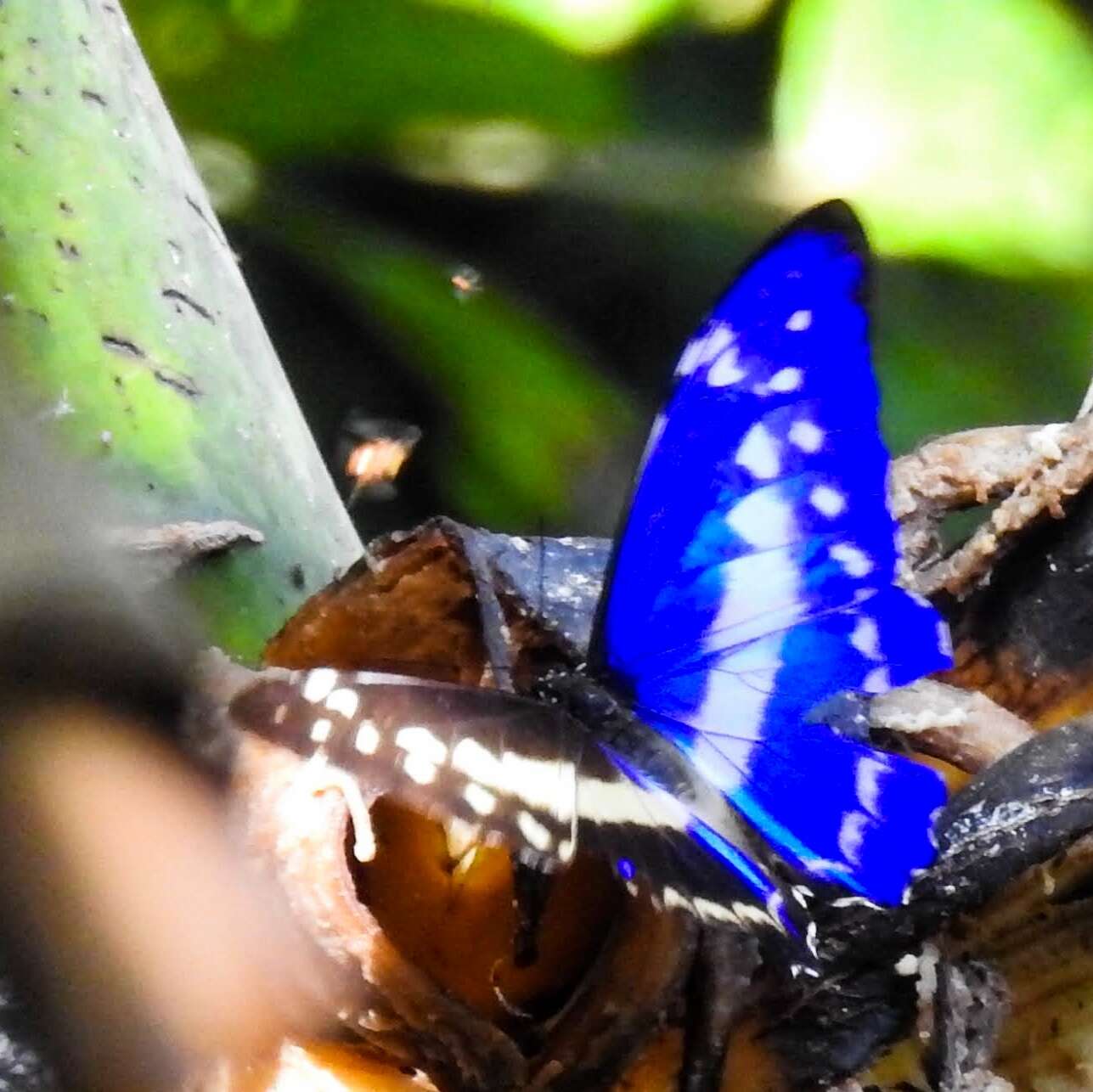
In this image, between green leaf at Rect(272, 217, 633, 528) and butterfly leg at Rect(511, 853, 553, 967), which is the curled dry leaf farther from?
green leaf at Rect(272, 217, 633, 528)

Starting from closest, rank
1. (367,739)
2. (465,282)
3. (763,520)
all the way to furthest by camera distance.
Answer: (367,739) → (763,520) → (465,282)

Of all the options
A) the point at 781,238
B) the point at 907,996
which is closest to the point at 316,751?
the point at 907,996

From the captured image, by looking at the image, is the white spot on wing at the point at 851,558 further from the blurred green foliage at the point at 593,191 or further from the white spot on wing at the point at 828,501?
the blurred green foliage at the point at 593,191

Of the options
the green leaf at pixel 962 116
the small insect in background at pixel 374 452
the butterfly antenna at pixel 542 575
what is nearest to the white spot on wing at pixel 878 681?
the butterfly antenna at pixel 542 575

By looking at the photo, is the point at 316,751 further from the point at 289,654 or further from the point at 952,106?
the point at 952,106

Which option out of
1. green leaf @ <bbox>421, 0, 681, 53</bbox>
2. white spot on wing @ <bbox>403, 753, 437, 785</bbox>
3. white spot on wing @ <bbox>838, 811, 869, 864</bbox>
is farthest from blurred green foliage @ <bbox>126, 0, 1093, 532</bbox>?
white spot on wing @ <bbox>403, 753, 437, 785</bbox>

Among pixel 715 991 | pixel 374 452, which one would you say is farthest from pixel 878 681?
pixel 374 452

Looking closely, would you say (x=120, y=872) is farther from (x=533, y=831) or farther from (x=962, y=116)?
(x=962, y=116)
